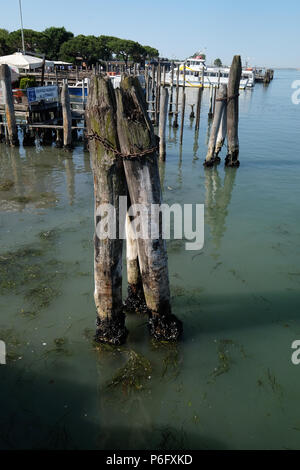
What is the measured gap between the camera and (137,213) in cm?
402

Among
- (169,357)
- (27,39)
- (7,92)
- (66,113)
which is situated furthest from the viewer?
(27,39)

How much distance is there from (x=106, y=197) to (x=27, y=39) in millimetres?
66151

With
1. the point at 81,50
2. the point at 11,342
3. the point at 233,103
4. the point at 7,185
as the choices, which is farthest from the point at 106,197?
the point at 81,50

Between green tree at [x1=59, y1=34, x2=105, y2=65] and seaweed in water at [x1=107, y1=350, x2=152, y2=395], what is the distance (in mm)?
63575

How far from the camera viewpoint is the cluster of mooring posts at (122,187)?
368cm

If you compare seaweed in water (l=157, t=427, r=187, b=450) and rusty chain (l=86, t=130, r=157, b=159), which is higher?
rusty chain (l=86, t=130, r=157, b=159)

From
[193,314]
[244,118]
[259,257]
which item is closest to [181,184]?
[259,257]

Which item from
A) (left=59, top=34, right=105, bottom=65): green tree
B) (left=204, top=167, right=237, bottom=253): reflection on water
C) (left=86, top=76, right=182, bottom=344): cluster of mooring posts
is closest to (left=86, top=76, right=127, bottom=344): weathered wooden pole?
(left=86, top=76, right=182, bottom=344): cluster of mooring posts

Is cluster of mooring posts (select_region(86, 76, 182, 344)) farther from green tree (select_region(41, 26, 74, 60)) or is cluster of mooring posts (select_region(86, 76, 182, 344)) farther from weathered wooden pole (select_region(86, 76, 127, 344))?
green tree (select_region(41, 26, 74, 60))

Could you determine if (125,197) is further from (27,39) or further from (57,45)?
(57,45)

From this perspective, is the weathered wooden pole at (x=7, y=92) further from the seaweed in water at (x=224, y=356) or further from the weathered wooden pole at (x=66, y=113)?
the seaweed in water at (x=224, y=356)

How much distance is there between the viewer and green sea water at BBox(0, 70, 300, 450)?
3.53m

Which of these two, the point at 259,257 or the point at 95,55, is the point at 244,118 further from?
the point at 95,55

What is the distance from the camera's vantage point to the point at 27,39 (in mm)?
57656
